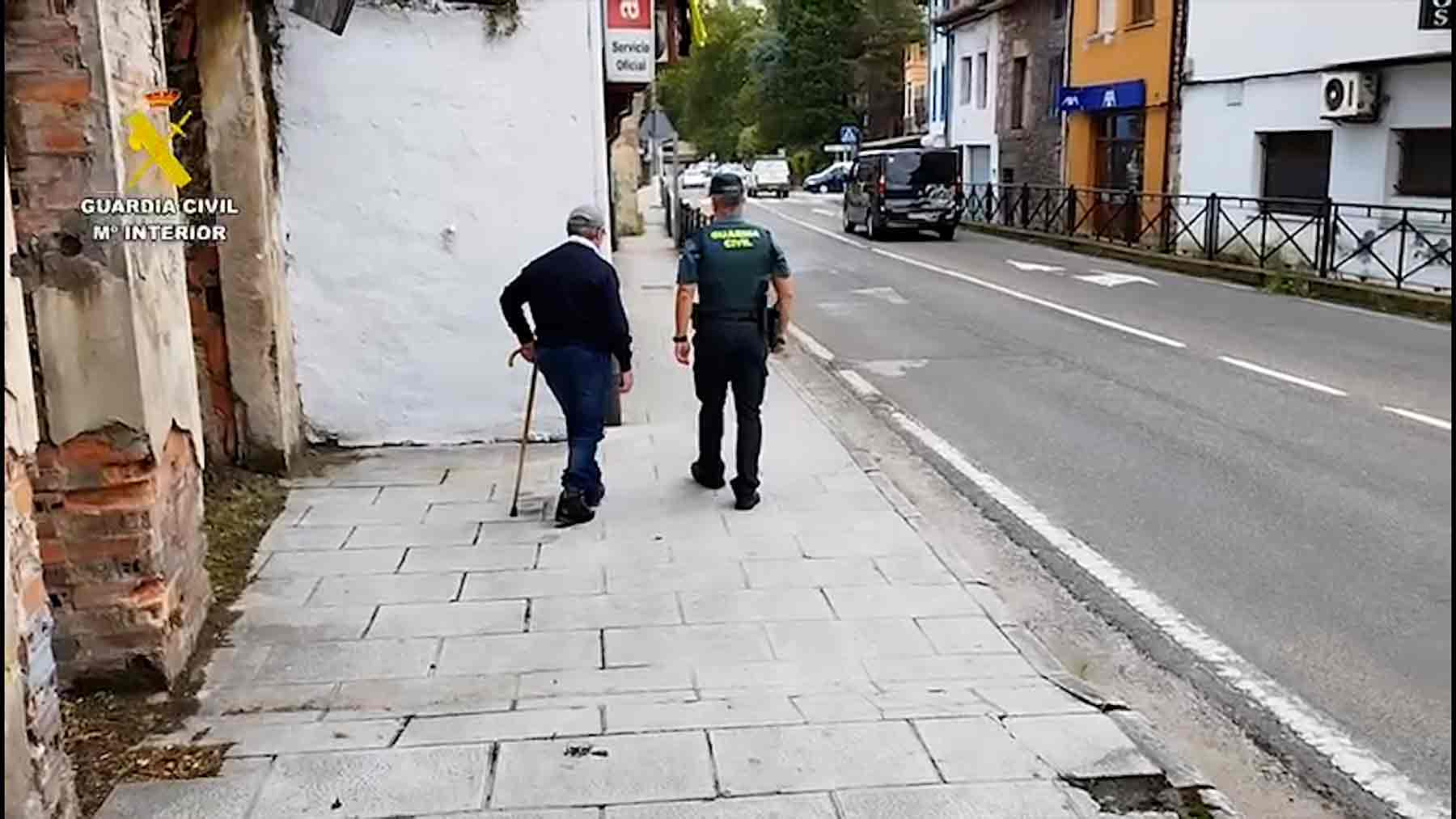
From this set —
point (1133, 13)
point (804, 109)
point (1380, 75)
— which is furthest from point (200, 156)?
point (804, 109)

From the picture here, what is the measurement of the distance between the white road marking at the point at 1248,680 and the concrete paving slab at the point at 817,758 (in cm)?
141

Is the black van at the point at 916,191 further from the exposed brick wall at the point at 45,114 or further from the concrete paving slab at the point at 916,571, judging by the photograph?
the exposed brick wall at the point at 45,114

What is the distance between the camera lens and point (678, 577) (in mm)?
5727

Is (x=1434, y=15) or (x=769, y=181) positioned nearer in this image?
(x=1434, y=15)

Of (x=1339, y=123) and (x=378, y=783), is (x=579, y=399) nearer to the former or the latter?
(x=378, y=783)

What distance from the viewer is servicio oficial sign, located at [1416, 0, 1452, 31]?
14.5m

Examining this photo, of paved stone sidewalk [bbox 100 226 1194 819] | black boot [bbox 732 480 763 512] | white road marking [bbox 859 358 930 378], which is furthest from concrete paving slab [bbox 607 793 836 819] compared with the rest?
white road marking [bbox 859 358 930 378]

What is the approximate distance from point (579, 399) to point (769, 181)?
4656 centimetres

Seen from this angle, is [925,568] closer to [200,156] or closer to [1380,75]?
[200,156]

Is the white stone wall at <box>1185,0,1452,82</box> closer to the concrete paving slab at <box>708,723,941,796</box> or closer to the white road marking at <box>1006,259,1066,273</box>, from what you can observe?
the white road marking at <box>1006,259,1066,273</box>

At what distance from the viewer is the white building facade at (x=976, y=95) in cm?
3347

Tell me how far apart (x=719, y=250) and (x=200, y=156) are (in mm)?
2961

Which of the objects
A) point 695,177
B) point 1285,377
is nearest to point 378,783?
point 1285,377

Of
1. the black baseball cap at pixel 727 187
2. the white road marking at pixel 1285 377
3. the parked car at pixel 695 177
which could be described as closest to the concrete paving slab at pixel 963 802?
the black baseball cap at pixel 727 187
